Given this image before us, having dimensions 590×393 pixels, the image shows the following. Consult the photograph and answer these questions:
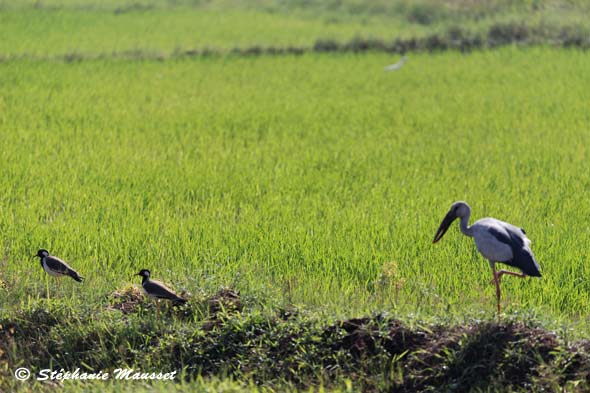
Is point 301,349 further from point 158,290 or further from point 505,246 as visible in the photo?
point 505,246

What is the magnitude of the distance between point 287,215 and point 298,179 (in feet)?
4.53

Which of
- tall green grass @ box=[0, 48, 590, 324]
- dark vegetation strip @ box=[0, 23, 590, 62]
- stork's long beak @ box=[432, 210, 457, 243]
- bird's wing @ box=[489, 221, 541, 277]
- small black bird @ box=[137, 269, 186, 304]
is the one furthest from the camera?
dark vegetation strip @ box=[0, 23, 590, 62]

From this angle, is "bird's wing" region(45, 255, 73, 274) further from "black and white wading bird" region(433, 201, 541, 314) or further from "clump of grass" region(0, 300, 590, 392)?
"black and white wading bird" region(433, 201, 541, 314)

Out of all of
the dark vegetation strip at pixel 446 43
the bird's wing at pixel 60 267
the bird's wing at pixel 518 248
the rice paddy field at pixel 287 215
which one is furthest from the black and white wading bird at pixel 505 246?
the dark vegetation strip at pixel 446 43

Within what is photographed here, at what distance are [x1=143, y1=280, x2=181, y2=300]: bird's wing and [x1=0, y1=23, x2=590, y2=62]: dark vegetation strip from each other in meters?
13.2

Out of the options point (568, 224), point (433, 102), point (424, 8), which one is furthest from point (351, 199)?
point (424, 8)

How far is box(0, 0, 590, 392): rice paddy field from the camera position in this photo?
18.4ft

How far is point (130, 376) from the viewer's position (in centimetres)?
551

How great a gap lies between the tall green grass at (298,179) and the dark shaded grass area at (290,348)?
25 centimetres

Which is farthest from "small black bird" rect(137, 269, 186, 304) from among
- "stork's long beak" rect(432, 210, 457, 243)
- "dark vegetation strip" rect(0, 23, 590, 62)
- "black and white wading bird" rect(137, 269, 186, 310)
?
"dark vegetation strip" rect(0, 23, 590, 62)

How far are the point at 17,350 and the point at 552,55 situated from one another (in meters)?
14.0

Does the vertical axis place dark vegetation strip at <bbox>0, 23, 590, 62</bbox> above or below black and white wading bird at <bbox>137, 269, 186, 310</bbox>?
below

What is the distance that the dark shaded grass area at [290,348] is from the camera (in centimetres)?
536

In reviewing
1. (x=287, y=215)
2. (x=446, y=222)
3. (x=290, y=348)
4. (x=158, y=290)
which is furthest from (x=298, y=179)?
(x=290, y=348)
